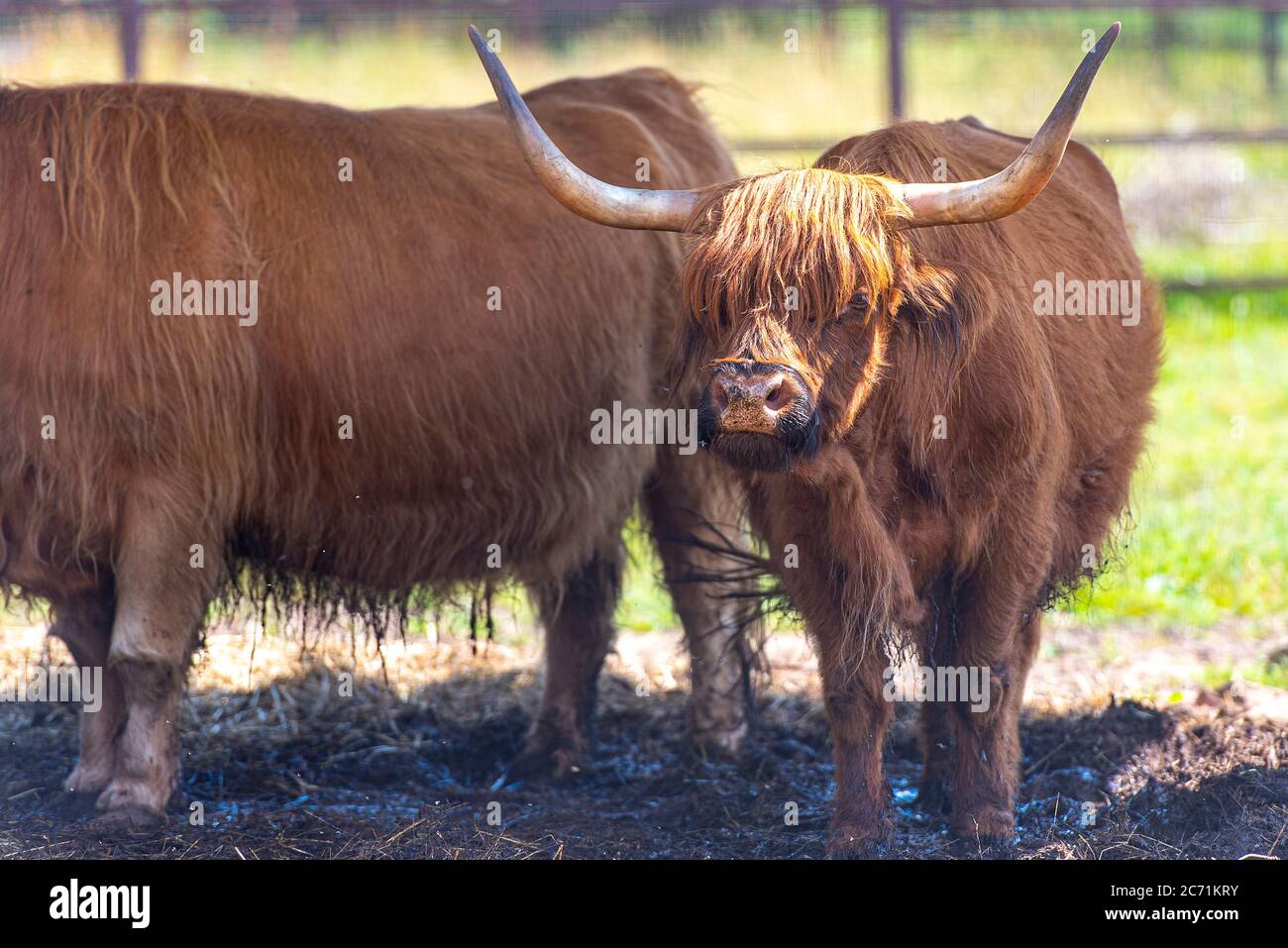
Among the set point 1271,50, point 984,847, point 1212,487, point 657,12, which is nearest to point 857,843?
point 984,847

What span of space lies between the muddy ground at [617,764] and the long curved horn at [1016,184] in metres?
1.65

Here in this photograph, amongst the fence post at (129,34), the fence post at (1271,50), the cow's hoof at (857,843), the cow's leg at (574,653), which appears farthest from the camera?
the fence post at (1271,50)

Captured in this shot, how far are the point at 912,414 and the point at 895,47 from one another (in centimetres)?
736

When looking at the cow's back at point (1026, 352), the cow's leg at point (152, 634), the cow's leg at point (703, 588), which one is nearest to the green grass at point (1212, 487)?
the cow's back at point (1026, 352)

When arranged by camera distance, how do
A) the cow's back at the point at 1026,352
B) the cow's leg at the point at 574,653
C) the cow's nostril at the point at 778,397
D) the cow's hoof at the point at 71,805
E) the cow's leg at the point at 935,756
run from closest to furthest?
the cow's nostril at the point at 778,397, the cow's back at the point at 1026,352, the cow's hoof at the point at 71,805, the cow's leg at the point at 935,756, the cow's leg at the point at 574,653

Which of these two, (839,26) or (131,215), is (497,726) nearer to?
(131,215)

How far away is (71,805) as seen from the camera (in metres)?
4.40

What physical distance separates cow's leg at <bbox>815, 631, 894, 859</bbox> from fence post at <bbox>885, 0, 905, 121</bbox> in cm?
716

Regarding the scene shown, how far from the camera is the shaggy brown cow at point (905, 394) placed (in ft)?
11.3

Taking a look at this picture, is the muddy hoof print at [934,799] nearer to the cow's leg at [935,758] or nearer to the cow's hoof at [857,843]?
the cow's leg at [935,758]

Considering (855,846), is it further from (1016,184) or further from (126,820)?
(126,820)

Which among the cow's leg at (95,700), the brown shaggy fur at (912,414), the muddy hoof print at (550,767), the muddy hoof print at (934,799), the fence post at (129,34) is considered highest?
the fence post at (129,34)
